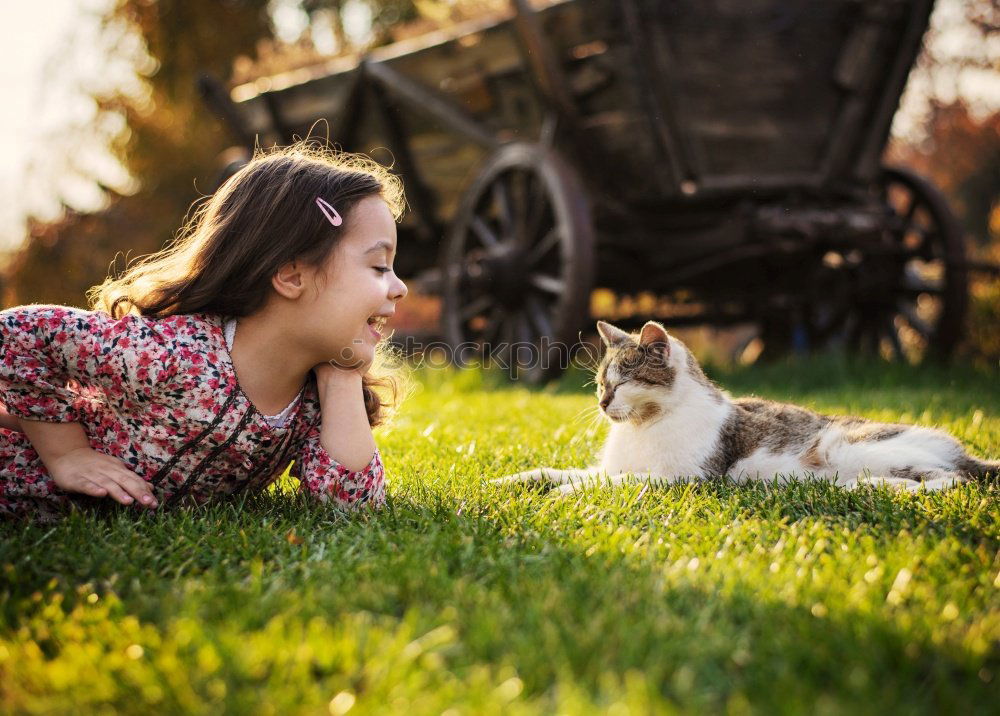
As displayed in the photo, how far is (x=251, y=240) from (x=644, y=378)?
1184mm

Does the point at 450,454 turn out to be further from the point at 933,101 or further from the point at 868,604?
the point at 933,101

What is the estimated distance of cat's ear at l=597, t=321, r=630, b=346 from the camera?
9.01 feet

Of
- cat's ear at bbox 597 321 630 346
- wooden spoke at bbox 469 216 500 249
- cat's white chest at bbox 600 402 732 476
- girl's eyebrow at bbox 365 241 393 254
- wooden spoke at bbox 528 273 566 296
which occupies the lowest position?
cat's white chest at bbox 600 402 732 476

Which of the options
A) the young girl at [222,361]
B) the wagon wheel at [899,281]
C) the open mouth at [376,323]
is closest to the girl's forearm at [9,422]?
the young girl at [222,361]

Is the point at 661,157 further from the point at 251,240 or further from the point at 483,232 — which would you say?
the point at 251,240

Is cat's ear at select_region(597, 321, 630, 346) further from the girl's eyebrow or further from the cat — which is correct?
the girl's eyebrow

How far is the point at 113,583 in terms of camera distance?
155 cm

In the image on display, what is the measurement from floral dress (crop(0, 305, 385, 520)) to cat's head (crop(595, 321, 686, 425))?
2.57ft

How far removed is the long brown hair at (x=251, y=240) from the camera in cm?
210

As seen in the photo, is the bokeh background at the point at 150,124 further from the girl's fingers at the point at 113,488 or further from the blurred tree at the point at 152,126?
the girl's fingers at the point at 113,488

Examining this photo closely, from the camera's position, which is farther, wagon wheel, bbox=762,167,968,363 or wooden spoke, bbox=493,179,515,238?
wagon wheel, bbox=762,167,968,363

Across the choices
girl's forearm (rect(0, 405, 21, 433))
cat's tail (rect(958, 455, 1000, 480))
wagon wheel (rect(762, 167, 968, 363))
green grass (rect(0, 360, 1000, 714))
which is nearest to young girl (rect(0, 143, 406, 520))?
girl's forearm (rect(0, 405, 21, 433))

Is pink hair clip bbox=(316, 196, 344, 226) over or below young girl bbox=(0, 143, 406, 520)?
over

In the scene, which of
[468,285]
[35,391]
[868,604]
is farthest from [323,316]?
[468,285]
